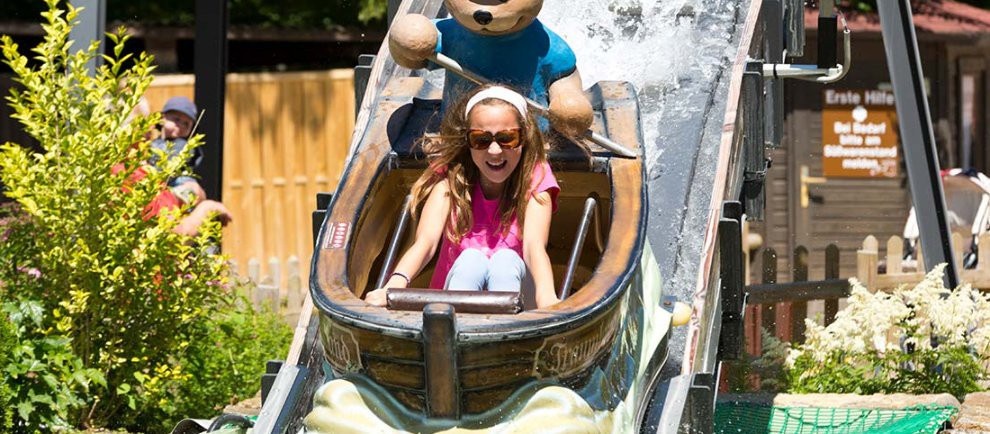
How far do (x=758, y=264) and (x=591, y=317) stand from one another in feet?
25.9

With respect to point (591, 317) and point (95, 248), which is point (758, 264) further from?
point (591, 317)

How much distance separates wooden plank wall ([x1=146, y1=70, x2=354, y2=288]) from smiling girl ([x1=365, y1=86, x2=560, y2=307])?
7.95 metres

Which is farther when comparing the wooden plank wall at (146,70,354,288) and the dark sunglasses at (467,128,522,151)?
the wooden plank wall at (146,70,354,288)

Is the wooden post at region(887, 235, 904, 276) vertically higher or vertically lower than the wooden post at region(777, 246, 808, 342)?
higher

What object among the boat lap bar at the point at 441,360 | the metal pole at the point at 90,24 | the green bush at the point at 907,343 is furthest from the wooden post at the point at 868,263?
the boat lap bar at the point at 441,360

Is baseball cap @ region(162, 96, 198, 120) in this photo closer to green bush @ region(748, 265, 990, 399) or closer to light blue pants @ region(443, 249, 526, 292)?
green bush @ region(748, 265, 990, 399)

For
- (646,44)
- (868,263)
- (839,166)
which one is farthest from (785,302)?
(839,166)

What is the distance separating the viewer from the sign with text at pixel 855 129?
1470cm

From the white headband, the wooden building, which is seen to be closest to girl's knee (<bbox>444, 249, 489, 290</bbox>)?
the white headband

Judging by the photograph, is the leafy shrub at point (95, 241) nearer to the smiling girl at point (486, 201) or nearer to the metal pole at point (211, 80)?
the smiling girl at point (486, 201)

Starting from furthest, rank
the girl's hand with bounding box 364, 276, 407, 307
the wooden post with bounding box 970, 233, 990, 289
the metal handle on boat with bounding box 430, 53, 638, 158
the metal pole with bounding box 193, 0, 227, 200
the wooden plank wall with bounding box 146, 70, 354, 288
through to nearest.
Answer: the wooden plank wall with bounding box 146, 70, 354, 288 → the wooden post with bounding box 970, 233, 990, 289 → the metal pole with bounding box 193, 0, 227, 200 → the metal handle on boat with bounding box 430, 53, 638, 158 → the girl's hand with bounding box 364, 276, 407, 307

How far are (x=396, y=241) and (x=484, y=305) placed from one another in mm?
854

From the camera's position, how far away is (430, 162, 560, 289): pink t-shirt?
471 centimetres

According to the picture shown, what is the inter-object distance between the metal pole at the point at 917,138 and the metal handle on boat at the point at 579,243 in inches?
117
